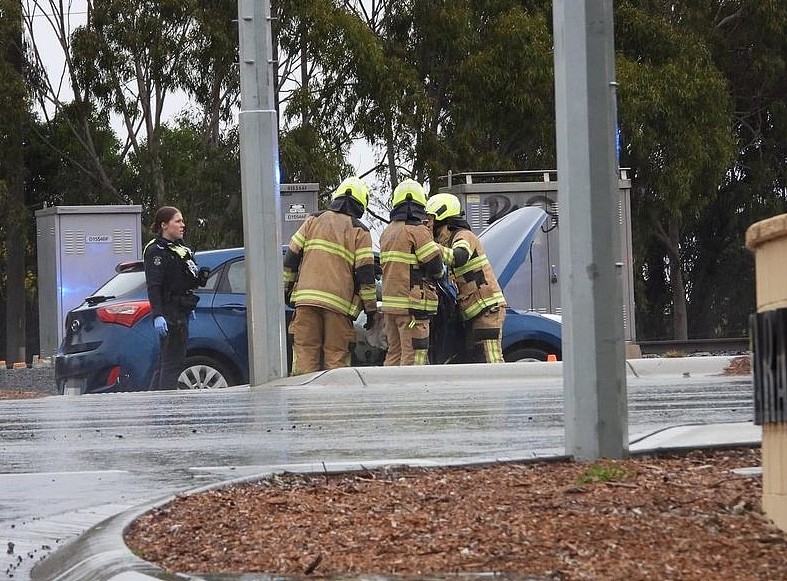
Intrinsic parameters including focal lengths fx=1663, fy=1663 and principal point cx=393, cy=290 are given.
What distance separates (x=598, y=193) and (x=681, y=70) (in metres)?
28.0

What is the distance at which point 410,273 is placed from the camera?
14.2 metres

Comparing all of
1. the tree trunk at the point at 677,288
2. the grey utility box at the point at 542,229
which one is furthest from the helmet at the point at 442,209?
the tree trunk at the point at 677,288

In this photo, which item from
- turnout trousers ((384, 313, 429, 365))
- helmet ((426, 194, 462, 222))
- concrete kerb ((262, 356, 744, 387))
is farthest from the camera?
helmet ((426, 194, 462, 222))

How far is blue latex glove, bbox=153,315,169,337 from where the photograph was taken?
13999 mm

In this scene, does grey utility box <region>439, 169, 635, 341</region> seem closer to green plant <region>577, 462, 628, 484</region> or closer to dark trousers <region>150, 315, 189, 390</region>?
dark trousers <region>150, 315, 189, 390</region>

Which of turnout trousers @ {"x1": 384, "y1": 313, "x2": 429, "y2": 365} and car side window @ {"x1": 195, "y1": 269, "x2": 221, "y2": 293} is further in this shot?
car side window @ {"x1": 195, "y1": 269, "x2": 221, "y2": 293}

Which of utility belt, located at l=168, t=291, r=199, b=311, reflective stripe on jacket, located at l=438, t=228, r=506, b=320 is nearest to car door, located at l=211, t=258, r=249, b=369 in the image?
utility belt, located at l=168, t=291, r=199, b=311

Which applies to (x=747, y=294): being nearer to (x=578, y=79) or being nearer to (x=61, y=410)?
(x=61, y=410)

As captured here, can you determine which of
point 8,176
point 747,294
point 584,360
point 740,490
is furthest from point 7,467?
point 747,294

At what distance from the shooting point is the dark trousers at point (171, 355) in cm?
1421

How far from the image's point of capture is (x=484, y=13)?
33656 millimetres

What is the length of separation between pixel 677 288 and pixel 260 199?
2433 centimetres

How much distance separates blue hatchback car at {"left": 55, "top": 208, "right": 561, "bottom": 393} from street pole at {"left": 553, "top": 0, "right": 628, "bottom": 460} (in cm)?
848

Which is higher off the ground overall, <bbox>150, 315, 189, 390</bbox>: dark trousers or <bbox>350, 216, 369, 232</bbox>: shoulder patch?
<bbox>350, 216, 369, 232</bbox>: shoulder patch
